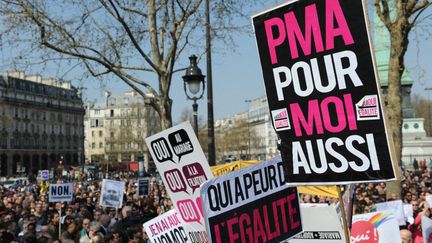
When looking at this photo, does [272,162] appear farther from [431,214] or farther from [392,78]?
[392,78]

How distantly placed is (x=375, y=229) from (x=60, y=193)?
29.6 ft

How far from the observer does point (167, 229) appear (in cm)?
599

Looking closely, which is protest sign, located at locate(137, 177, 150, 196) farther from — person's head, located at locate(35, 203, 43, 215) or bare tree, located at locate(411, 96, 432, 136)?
bare tree, located at locate(411, 96, 432, 136)

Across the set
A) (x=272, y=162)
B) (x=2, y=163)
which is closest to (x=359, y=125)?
(x=272, y=162)

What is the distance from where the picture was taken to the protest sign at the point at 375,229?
17.5ft

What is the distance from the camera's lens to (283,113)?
11.6 feet

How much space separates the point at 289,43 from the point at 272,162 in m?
1.13

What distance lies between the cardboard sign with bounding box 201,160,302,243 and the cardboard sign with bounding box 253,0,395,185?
1.74 ft

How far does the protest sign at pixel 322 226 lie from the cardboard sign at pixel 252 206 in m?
0.96

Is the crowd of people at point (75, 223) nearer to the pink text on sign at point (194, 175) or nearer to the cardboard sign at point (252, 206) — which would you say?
the pink text on sign at point (194, 175)

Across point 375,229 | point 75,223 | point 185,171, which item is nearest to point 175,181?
point 185,171

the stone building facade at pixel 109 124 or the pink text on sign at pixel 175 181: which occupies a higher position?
the stone building facade at pixel 109 124

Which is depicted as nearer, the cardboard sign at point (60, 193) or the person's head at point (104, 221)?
the person's head at point (104, 221)

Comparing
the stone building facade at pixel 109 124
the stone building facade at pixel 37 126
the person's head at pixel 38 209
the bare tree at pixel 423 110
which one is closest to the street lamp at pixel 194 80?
the person's head at pixel 38 209
